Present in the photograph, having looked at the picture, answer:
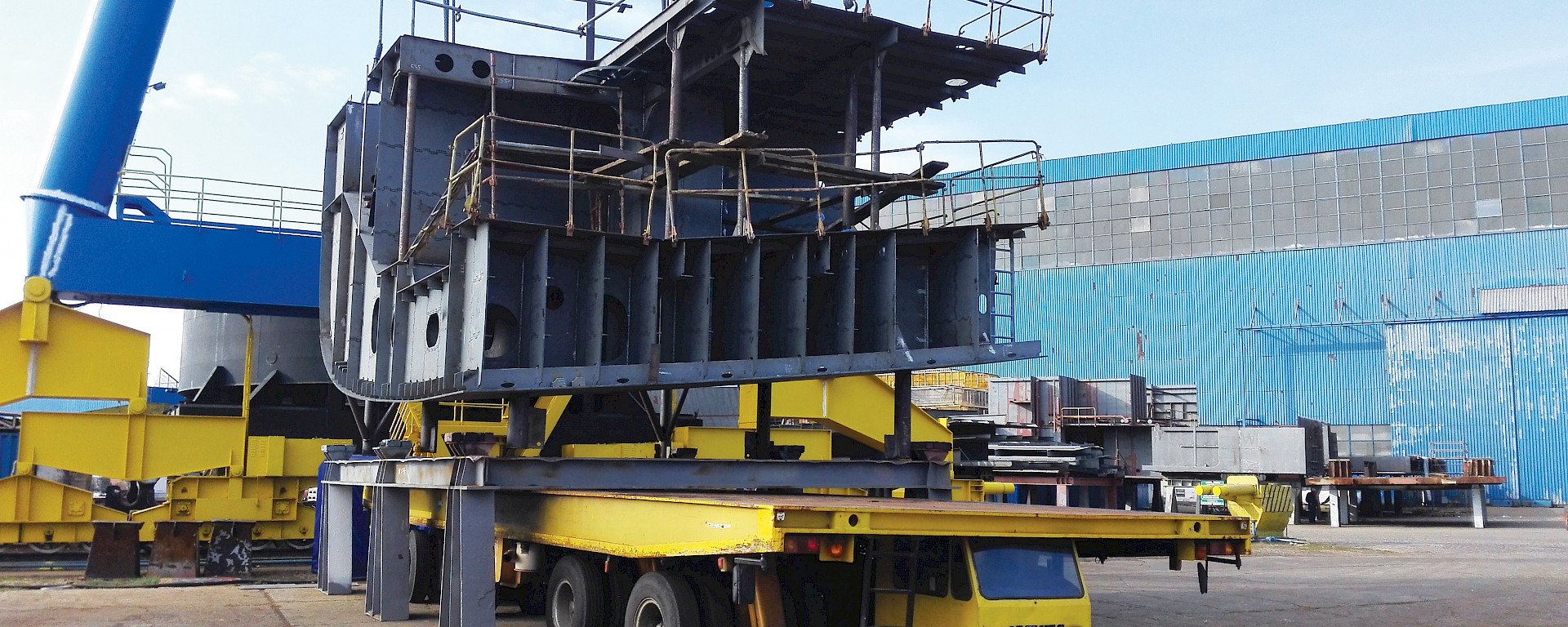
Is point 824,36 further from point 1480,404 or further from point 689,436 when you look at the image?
point 1480,404

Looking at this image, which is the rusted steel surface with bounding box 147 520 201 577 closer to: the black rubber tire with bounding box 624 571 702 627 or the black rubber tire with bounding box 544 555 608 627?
the black rubber tire with bounding box 544 555 608 627

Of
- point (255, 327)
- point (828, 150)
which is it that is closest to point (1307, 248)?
point (828, 150)

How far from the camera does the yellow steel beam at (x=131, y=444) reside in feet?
48.2

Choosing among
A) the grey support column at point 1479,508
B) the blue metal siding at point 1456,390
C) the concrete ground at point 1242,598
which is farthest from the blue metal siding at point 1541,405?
the concrete ground at point 1242,598

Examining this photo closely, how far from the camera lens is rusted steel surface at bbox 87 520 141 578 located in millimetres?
13727

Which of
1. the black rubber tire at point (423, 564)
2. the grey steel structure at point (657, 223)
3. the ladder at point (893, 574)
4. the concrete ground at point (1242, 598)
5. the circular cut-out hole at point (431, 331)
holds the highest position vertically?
the grey steel structure at point (657, 223)

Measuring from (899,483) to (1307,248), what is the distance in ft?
114

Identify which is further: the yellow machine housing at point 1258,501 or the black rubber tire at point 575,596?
the yellow machine housing at point 1258,501

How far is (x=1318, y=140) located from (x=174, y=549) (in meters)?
38.2

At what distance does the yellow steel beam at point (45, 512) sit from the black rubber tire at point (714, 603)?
37.6ft

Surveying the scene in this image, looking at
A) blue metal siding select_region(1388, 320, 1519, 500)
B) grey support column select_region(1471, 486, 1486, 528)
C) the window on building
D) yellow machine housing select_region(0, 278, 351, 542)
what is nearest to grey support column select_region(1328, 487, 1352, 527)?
the window on building

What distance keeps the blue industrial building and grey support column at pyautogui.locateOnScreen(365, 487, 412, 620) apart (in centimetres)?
3053

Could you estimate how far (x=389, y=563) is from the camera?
35.5 ft

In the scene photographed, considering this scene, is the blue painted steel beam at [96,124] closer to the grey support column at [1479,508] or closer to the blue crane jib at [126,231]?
the blue crane jib at [126,231]
